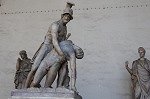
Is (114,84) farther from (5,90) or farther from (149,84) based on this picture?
(5,90)

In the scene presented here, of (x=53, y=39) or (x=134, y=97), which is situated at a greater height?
(x=53, y=39)

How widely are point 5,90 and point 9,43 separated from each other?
1423mm

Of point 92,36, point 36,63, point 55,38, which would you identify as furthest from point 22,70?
point 55,38

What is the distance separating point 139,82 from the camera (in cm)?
820

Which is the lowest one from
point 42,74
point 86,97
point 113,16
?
point 86,97

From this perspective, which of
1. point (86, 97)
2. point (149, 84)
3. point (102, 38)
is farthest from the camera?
point (102, 38)

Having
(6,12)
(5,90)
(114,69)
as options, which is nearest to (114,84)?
(114,69)

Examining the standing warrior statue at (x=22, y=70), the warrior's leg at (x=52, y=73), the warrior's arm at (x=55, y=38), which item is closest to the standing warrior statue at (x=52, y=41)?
the warrior's arm at (x=55, y=38)

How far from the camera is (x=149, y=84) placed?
26.7 feet

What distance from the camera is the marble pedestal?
5.08 metres

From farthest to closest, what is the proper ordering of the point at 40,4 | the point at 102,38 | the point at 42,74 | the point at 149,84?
the point at 40,4, the point at 102,38, the point at 149,84, the point at 42,74

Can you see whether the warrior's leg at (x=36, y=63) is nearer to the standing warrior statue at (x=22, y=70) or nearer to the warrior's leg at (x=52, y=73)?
the warrior's leg at (x=52, y=73)

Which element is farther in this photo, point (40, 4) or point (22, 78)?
point (40, 4)

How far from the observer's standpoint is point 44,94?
5117 millimetres
